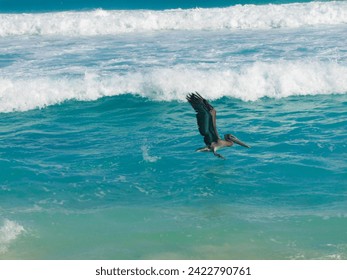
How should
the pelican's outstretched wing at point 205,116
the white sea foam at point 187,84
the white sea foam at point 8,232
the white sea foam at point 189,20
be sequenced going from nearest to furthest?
the white sea foam at point 8,232 < the pelican's outstretched wing at point 205,116 < the white sea foam at point 187,84 < the white sea foam at point 189,20

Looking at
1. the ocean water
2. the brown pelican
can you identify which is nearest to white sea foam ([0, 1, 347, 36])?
the ocean water

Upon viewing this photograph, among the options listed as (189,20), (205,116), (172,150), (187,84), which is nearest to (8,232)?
(205,116)

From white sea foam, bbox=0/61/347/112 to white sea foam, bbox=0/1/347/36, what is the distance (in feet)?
34.3

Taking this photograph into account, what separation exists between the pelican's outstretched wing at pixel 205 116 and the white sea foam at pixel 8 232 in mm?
3248

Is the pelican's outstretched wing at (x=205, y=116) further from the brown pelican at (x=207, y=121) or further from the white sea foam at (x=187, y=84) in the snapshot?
the white sea foam at (x=187, y=84)

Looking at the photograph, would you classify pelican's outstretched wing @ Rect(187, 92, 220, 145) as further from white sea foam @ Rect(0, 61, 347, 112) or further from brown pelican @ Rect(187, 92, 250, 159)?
white sea foam @ Rect(0, 61, 347, 112)

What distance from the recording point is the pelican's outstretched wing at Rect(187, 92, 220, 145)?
27.6 ft

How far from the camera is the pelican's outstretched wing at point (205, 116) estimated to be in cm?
841

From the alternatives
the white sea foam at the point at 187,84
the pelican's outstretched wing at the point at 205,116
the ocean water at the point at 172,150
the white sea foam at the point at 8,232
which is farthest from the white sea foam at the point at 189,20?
the white sea foam at the point at 8,232

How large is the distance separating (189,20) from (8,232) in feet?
74.7

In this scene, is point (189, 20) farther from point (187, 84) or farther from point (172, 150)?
point (172, 150)

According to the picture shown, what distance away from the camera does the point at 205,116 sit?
8797 mm
